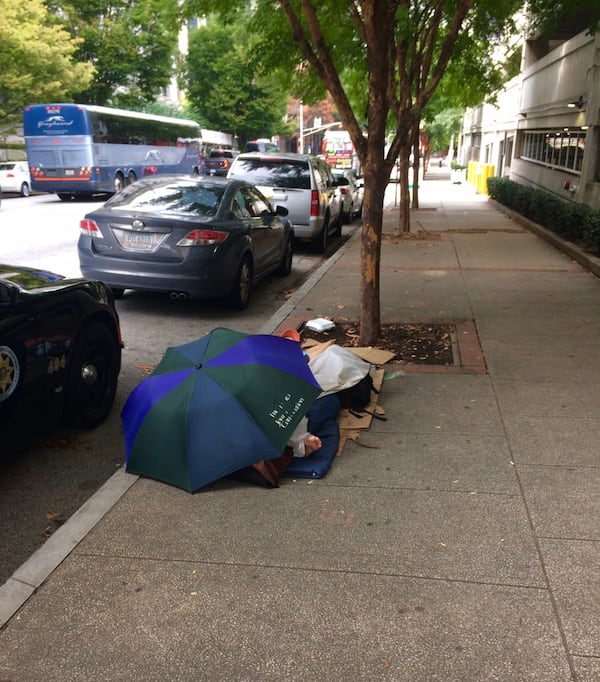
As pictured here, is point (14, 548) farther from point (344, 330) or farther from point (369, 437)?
point (344, 330)

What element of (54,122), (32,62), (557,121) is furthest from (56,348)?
(32,62)

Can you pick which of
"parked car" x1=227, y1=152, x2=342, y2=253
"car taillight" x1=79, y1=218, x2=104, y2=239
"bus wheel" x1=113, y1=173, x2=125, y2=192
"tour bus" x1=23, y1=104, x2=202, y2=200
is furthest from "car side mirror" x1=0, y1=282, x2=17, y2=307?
"bus wheel" x1=113, y1=173, x2=125, y2=192

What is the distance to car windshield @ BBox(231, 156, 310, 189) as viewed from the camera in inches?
499

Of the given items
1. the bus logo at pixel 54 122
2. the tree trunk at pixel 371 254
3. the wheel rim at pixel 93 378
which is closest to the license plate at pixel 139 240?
the tree trunk at pixel 371 254

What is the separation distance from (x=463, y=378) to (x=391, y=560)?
107 inches

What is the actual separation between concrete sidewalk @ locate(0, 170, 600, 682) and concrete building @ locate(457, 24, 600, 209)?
1026 cm

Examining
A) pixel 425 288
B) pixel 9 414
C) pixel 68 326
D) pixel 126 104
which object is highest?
pixel 126 104

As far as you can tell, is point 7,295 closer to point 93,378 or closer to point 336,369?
point 93,378

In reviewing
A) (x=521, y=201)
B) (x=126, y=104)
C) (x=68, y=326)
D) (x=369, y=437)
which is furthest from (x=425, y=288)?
(x=126, y=104)

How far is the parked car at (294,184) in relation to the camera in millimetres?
12578

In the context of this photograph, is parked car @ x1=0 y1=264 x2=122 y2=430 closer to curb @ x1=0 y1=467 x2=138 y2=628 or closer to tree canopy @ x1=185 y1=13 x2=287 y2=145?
curb @ x1=0 y1=467 x2=138 y2=628

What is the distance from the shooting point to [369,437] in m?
4.43

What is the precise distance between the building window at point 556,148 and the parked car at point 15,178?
1945 cm

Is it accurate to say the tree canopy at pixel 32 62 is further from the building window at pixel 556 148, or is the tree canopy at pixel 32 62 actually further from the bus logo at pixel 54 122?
the building window at pixel 556 148
